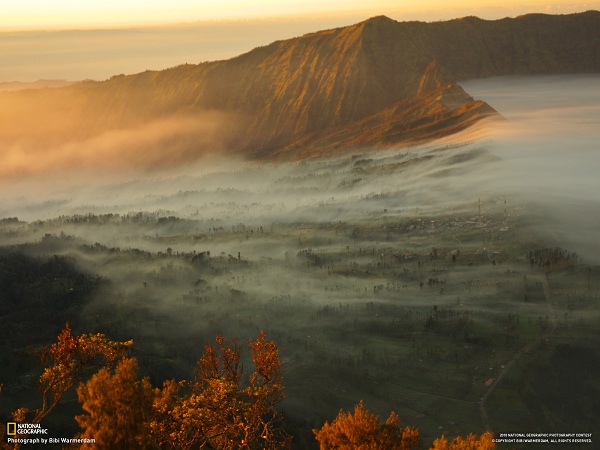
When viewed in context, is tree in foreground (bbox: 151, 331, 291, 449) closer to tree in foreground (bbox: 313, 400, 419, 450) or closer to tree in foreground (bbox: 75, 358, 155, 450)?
tree in foreground (bbox: 75, 358, 155, 450)

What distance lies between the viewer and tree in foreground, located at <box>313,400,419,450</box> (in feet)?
167

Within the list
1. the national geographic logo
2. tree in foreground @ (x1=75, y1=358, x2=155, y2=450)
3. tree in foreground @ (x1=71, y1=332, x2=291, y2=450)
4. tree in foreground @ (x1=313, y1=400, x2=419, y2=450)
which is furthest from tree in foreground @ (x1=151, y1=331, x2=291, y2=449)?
the national geographic logo

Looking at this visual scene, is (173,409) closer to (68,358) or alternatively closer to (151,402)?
(151,402)

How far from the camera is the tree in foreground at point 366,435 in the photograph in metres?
50.8

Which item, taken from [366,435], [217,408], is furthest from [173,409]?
[366,435]

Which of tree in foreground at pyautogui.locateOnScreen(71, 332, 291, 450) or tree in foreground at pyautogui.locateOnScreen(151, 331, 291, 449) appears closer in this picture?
tree in foreground at pyautogui.locateOnScreen(151, 331, 291, 449)

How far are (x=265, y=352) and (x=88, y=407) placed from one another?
1216 centimetres

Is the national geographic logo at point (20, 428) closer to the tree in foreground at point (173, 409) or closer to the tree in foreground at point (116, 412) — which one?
the tree in foreground at point (116, 412)

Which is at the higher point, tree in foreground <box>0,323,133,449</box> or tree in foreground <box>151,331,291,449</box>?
tree in foreground <box>0,323,133,449</box>

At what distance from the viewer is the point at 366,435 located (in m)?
51.3

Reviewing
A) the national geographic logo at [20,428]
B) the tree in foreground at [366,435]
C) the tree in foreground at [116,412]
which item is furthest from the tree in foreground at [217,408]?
the national geographic logo at [20,428]

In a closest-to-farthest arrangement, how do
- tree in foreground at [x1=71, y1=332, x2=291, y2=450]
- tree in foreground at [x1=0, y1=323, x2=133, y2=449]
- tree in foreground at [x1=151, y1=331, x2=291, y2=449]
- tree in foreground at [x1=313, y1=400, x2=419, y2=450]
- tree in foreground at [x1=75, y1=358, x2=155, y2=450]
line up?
tree in foreground at [x1=151, y1=331, x2=291, y2=449] < tree in foreground at [x1=71, y1=332, x2=291, y2=450] < tree in foreground at [x1=0, y1=323, x2=133, y2=449] < tree in foreground at [x1=75, y1=358, x2=155, y2=450] < tree in foreground at [x1=313, y1=400, x2=419, y2=450]

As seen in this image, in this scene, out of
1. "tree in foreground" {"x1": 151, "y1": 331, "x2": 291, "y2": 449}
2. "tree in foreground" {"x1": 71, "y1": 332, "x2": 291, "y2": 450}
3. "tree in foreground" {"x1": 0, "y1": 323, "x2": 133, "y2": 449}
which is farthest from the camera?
"tree in foreground" {"x1": 0, "y1": 323, "x2": 133, "y2": 449}

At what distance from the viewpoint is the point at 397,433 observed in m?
51.9
